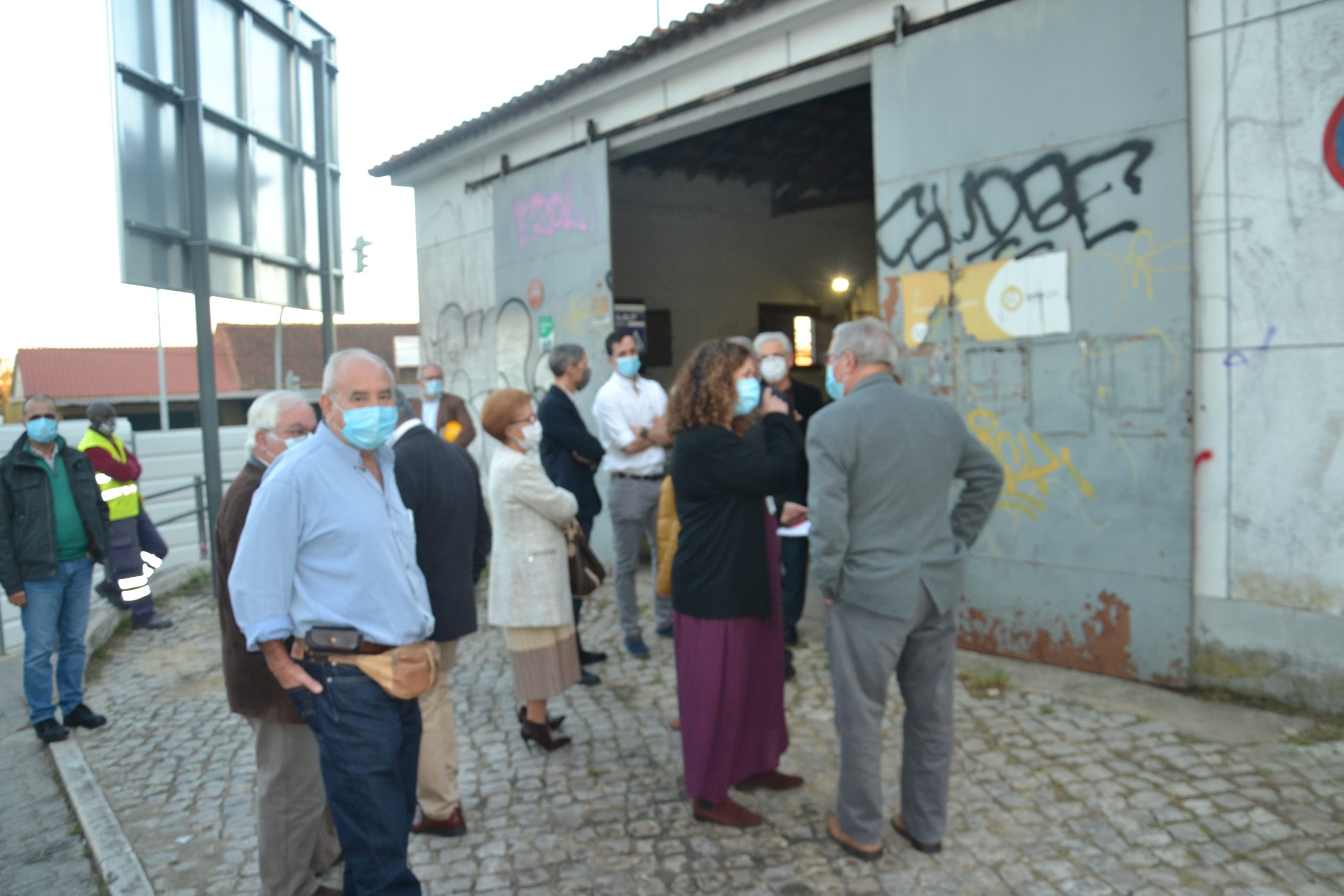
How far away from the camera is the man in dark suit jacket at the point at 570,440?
5.75 meters

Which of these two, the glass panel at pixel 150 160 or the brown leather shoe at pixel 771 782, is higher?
the glass panel at pixel 150 160

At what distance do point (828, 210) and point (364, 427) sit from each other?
11201 mm

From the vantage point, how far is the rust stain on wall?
5.22 metres

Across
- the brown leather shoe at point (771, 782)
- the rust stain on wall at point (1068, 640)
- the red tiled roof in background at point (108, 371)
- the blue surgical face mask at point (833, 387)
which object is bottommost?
the brown leather shoe at point (771, 782)

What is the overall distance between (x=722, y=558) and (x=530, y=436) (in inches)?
49.0

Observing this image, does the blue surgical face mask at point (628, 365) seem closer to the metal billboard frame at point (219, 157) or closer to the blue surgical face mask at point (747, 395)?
the blue surgical face mask at point (747, 395)

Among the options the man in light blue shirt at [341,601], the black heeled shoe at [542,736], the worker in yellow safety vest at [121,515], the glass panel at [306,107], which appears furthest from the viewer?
the glass panel at [306,107]

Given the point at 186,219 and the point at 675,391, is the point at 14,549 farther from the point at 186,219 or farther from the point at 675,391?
the point at 675,391

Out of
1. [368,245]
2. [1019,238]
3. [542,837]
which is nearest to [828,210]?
[368,245]

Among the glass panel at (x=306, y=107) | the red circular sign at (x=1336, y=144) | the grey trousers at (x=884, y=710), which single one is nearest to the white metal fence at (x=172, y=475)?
the glass panel at (x=306, y=107)

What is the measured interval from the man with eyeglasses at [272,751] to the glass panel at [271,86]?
6.12 m

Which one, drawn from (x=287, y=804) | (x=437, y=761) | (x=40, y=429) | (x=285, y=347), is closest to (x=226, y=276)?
(x=40, y=429)

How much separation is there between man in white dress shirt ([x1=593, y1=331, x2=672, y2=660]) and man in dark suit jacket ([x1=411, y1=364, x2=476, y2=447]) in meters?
2.78

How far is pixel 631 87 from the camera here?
8250 millimetres
